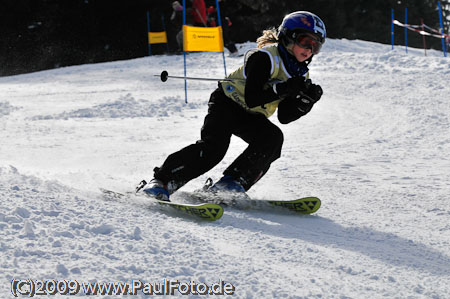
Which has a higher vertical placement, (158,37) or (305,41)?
(305,41)

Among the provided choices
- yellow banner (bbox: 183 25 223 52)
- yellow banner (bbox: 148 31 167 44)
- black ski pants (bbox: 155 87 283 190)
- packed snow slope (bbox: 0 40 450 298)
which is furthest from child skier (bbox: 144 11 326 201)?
yellow banner (bbox: 148 31 167 44)

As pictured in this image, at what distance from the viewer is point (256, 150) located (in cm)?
354

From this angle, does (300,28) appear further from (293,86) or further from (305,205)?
(305,205)

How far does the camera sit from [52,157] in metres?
5.35

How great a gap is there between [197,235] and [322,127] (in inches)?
184

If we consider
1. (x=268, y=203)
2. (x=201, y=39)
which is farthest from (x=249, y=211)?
(x=201, y=39)

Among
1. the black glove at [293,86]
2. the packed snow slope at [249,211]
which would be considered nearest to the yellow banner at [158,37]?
the packed snow slope at [249,211]

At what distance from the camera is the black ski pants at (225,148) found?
3432 mm

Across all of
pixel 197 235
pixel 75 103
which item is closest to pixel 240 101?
pixel 197 235

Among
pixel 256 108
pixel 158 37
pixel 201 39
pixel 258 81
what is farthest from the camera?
pixel 158 37

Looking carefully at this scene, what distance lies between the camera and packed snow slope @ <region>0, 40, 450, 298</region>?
82.9 inches

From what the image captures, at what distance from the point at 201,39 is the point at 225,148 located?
6.54m

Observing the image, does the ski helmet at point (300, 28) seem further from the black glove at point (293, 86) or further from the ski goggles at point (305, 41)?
the black glove at point (293, 86)

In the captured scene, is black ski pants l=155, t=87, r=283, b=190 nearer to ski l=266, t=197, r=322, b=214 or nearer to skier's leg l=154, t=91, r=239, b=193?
skier's leg l=154, t=91, r=239, b=193
